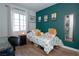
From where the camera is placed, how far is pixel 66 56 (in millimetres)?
1328

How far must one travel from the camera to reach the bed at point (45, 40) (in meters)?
1.31

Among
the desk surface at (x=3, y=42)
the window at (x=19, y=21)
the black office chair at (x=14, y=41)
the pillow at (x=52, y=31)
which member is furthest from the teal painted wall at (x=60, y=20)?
the desk surface at (x=3, y=42)


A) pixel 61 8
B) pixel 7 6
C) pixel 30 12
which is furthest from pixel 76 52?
pixel 7 6

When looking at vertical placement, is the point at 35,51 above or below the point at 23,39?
below

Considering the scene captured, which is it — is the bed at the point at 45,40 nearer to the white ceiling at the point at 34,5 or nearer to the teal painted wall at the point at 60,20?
the teal painted wall at the point at 60,20

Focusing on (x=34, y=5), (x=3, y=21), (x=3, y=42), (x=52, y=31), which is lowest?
(x=3, y=42)

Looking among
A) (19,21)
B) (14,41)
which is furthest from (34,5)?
(14,41)

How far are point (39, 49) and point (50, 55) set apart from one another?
0.52 ft

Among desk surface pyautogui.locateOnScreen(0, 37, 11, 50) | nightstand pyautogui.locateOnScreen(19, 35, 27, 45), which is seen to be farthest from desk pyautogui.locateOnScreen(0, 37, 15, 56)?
nightstand pyautogui.locateOnScreen(19, 35, 27, 45)

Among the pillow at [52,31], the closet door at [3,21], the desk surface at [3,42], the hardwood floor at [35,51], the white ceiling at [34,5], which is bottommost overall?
the hardwood floor at [35,51]

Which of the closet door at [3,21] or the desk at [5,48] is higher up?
the closet door at [3,21]

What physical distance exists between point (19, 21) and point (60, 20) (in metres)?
0.53

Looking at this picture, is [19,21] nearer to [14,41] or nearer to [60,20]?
[14,41]

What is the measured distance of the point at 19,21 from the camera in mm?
1349
